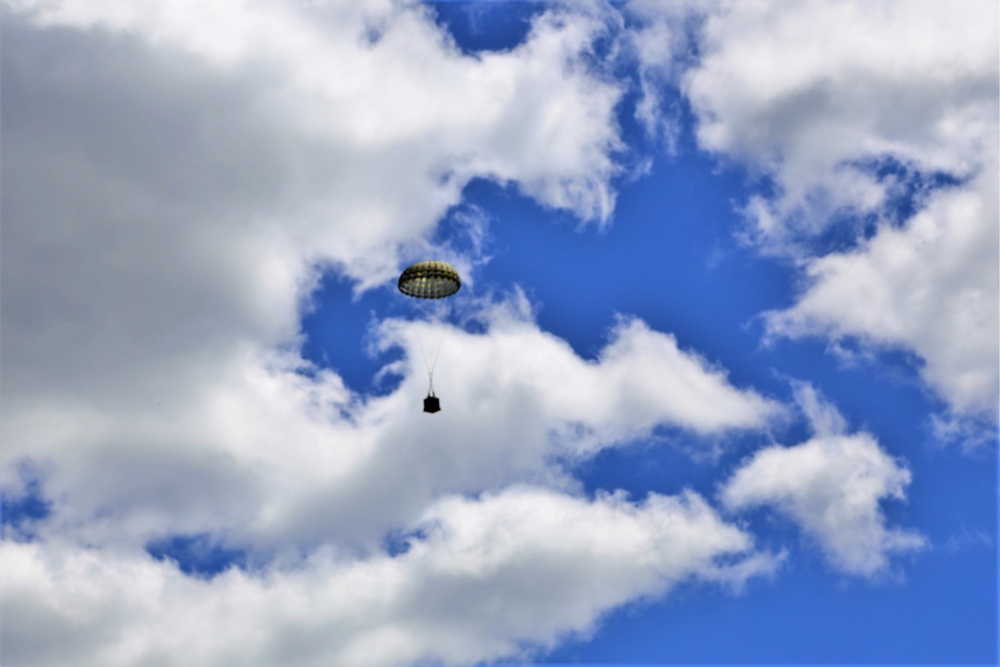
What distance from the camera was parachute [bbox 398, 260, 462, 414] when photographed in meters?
132

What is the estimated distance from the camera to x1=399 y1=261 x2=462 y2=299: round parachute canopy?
431 ft

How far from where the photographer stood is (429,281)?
13525cm

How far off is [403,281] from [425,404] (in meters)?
17.3

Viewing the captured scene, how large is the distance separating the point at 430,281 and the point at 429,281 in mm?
122

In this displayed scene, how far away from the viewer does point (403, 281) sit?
132375 mm

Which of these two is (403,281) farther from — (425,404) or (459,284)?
(425,404)

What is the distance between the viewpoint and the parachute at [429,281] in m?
132

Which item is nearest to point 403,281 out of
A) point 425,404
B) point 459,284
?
point 459,284

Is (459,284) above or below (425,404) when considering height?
above

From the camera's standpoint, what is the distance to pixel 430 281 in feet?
444

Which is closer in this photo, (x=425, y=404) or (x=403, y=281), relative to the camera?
(x=425, y=404)

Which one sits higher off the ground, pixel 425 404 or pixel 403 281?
pixel 403 281

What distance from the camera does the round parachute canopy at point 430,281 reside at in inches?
5177

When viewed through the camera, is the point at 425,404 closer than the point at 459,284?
Yes
